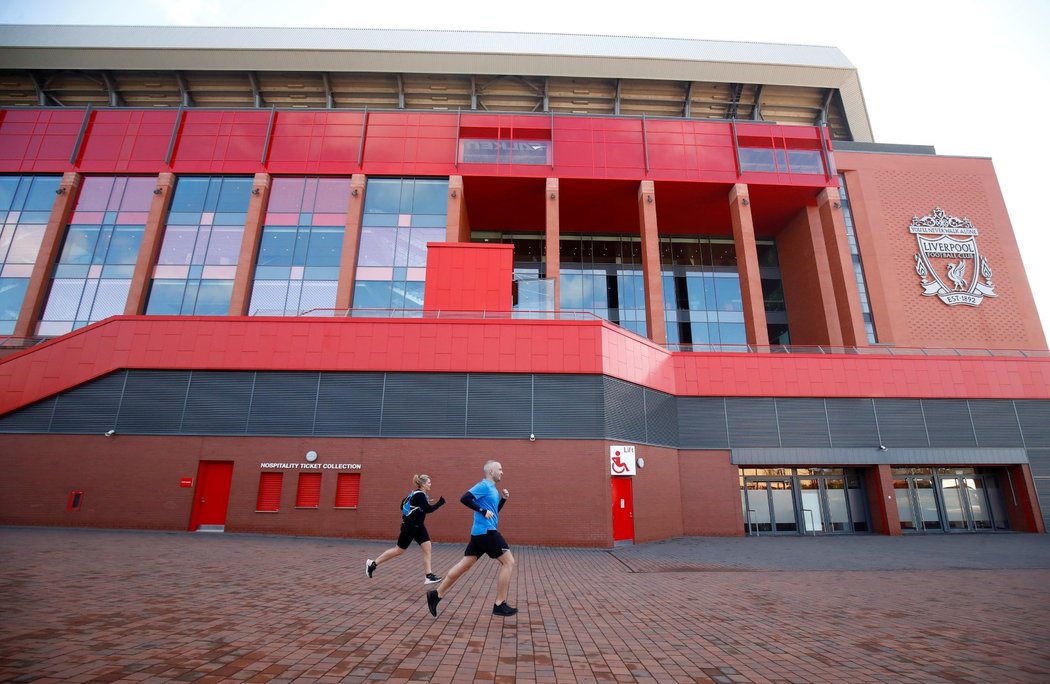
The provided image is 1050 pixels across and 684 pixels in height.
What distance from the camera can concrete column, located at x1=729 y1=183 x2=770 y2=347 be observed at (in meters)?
24.9

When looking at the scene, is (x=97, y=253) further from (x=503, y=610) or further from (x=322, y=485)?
(x=503, y=610)

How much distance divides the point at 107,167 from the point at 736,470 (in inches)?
1375

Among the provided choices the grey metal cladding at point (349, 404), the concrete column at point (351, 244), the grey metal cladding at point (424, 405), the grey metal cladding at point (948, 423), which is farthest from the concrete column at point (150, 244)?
the grey metal cladding at point (948, 423)

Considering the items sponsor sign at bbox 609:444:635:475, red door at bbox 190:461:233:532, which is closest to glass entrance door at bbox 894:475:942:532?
sponsor sign at bbox 609:444:635:475

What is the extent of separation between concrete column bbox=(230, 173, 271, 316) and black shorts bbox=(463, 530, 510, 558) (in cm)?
2147

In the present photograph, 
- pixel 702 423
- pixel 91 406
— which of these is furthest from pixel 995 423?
pixel 91 406

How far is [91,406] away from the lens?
15.7 meters

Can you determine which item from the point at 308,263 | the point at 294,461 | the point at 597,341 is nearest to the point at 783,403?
the point at 597,341

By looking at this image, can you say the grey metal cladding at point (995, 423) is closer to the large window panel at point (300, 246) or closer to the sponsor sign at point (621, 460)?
the sponsor sign at point (621, 460)

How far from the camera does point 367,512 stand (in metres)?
14.8

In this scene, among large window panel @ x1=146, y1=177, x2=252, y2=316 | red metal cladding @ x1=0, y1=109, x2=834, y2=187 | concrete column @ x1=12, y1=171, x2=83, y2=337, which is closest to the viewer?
concrete column @ x1=12, y1=171, x2=83, y2=337

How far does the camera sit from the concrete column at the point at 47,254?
22906 mm

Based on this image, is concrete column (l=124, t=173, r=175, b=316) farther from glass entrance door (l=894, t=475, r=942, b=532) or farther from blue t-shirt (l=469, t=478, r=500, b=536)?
glass entrance door (l=894, t=475, r=942, b=532)

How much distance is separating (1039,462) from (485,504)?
24.9 metres
